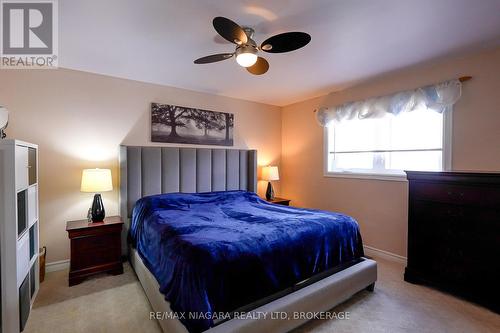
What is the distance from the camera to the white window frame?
8.66 ft

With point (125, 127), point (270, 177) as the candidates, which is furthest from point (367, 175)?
point (125, 127)

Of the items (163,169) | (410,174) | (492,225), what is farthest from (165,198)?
(492,225)

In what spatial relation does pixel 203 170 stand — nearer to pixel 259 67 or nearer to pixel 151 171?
pixel 151 171

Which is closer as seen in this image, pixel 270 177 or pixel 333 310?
pixel 333 310

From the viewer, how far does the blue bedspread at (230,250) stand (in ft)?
4.74

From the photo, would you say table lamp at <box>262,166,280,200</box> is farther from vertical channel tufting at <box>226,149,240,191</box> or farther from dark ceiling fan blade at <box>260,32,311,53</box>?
dark ceiling fan blade at <box>260,32,311,53</box>

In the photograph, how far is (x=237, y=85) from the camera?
349cm

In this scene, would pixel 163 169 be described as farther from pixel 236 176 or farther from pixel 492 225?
pixel 492 225

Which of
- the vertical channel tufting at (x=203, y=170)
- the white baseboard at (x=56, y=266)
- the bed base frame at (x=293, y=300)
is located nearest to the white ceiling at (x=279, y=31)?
the vertical channel tufting at (x=203, y=170)

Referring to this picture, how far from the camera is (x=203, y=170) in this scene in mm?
3605

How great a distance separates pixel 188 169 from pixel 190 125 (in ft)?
2.27

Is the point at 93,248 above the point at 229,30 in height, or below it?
below

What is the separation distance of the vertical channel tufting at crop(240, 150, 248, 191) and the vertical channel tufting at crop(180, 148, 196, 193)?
2.75 feet

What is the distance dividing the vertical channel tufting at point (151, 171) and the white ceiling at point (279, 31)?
1.00 metres
